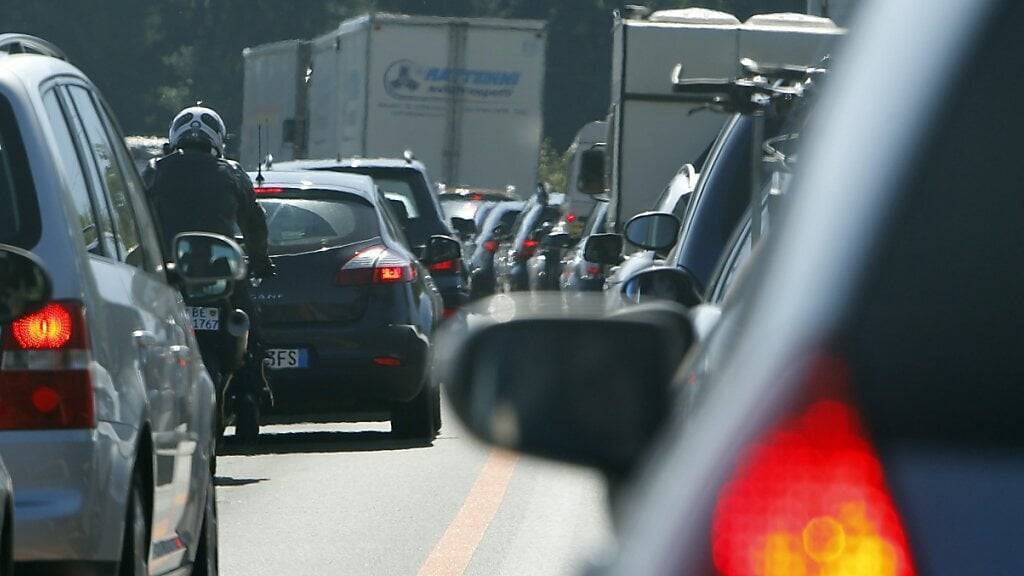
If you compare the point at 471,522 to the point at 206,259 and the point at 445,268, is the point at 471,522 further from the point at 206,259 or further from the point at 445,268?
the point at 445,268

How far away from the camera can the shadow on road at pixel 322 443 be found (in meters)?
13.4

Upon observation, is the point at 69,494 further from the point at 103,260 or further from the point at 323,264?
the point at 323,264

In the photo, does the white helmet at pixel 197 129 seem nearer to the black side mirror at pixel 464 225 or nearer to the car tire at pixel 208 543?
the car tire at pixel 208 543

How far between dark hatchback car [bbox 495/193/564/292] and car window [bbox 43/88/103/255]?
23.0 m

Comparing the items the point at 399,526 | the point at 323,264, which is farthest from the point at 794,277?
the point at 323,264

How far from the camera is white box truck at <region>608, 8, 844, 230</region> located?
1852cm

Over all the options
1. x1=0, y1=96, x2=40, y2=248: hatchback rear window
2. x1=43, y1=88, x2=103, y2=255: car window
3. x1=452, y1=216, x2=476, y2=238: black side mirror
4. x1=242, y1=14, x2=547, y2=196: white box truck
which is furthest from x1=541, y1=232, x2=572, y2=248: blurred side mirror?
x1=0, y1=96, x2=40, y2=248: hatchback rear window

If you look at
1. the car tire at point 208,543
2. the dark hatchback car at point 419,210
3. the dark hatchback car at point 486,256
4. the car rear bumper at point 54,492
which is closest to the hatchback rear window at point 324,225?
the dark hatchback car at point 419,210

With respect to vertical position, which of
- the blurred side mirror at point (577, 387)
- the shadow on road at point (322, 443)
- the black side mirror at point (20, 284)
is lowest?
the shadow on road at point (322, 443)

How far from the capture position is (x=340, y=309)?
1365cm

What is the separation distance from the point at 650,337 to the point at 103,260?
3.37m

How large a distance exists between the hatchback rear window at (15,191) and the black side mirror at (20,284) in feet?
2.10

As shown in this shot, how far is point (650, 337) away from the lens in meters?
2.26

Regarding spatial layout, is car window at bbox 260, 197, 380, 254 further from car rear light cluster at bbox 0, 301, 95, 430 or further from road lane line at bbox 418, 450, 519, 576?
car rear light cluster at bbox 0, 301, 95, 430
